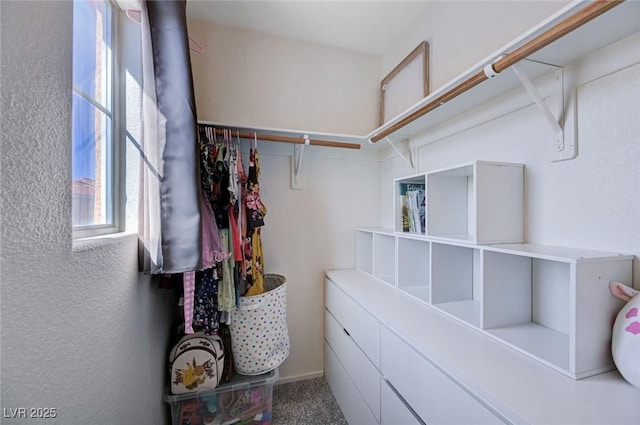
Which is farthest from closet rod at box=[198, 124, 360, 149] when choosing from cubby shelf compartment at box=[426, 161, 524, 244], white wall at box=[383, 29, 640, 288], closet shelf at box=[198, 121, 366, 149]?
white wall at box=[383, 29, 640, 288]

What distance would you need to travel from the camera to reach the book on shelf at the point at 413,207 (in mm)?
1417

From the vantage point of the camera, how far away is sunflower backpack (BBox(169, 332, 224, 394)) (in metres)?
1.28

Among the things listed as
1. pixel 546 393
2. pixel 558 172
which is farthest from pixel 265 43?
pixel 546 393

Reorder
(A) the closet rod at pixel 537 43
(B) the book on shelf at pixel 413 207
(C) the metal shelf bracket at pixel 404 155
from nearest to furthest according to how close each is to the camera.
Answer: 1. (A) the closet rod at pixel 537 43
2. (B) the book on shelf at pixel 413 207
3. (C) the metal shelf bracket at pixel 404 155

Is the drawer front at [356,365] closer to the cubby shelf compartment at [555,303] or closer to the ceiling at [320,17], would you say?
the cubby shelf compartment at [555,303]

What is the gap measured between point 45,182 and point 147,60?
2.04 feet

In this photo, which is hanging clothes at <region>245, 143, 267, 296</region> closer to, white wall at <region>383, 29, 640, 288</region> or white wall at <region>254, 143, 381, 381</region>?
white wall at <region>254, 143, 381, 381</region>

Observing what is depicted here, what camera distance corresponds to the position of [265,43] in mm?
1854

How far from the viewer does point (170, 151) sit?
36.8 inches

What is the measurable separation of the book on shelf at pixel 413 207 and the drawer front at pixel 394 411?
2.59 feet

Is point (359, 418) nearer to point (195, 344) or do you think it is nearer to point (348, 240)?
point (195, 344)

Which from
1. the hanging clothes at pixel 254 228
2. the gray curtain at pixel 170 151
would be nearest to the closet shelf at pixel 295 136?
the hanging clothes at pixel 254 228

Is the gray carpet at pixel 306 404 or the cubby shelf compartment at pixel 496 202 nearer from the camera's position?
the cubby shelf compartment at pixel 496 202

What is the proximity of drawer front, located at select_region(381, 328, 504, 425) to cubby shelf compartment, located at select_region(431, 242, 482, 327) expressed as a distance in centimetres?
33
